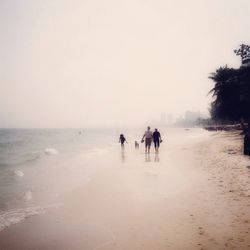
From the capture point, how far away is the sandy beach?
5.78 metres

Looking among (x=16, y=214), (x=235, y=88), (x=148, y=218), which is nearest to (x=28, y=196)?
(x=16, y=214)

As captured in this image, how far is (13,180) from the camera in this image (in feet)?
48.9

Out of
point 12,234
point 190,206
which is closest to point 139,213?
point 190,206

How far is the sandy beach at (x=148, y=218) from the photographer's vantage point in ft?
19.0

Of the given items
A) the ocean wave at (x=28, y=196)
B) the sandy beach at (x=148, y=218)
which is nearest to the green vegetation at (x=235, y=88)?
the sandy beach at (x=148, y=218)

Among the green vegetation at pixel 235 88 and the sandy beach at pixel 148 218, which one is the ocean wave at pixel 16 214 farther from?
the green vegetation at pixel 235 88

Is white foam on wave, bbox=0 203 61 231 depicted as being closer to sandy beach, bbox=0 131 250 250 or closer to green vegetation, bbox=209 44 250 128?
sandy beach, bbox=0 131 250 250

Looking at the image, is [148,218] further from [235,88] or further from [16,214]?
[235,88]

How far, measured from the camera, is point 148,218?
7.14m

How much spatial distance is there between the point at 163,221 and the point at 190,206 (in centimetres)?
130

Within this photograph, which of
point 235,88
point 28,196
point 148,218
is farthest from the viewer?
point 235,88

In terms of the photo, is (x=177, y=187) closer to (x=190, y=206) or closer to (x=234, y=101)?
(x=190, y=206)

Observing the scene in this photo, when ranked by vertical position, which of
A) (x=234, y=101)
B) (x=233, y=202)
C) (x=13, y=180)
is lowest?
(x=13, y=180)

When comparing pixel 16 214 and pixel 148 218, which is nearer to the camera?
pixel 148 218
